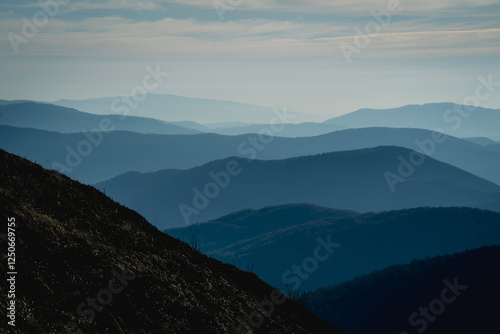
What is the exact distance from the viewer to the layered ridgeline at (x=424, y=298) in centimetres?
8374

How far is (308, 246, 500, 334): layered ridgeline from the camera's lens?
3297 inches

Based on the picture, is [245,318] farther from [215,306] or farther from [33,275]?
[33,275]

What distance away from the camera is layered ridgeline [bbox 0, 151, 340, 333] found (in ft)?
28.8

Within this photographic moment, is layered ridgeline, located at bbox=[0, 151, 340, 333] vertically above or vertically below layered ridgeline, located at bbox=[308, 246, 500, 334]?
above

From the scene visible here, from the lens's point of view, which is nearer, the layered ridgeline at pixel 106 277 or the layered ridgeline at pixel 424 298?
the layered ridgeline at pixel 106 277

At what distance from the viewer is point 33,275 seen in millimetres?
8961

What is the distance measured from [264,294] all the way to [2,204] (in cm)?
1037

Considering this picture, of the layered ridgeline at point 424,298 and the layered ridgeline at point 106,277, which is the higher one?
the layered ridgeline at point 106,277

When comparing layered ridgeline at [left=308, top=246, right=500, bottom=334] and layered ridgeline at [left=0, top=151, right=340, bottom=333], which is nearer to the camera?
layered ridgeline at [left=0, top=151, right=340, bottom=333]

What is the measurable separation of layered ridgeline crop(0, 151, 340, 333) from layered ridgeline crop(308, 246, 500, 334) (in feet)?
242

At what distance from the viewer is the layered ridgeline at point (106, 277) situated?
878cm

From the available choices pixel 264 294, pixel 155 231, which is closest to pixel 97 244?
pixel 155 231

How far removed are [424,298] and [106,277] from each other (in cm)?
10221

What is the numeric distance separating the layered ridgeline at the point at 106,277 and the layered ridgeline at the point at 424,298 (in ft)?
242
